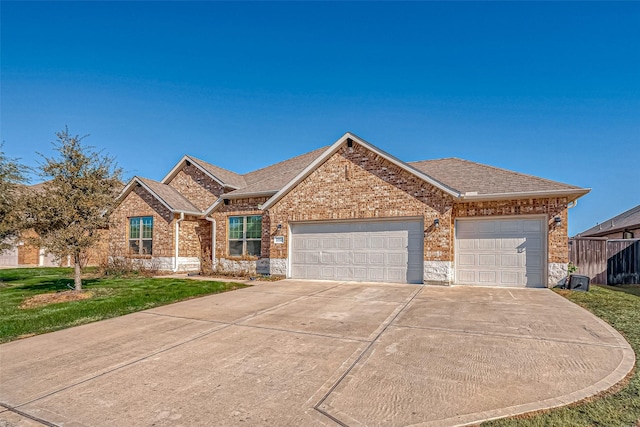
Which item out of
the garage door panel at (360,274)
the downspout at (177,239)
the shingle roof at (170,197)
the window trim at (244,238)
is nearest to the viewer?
the garage door panel at (360,274)

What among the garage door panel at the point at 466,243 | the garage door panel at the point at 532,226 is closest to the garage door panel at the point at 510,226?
the garage door panel at the point at 532,226

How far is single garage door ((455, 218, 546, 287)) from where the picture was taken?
1138cm

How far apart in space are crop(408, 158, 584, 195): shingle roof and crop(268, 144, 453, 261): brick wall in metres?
1.33

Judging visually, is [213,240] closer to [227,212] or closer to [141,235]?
[227,212]

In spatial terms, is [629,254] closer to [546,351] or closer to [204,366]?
[546,351]

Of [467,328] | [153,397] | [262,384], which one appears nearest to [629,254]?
[467,328]

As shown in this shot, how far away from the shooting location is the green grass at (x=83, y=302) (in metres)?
6.90

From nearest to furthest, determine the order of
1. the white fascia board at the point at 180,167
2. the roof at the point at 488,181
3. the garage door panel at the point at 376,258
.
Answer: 1. the roof at the point at 488,181
2. the garage door panel at the point at 376,258
3. the white fascia board at the point at 180,167

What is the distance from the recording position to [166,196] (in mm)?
17297

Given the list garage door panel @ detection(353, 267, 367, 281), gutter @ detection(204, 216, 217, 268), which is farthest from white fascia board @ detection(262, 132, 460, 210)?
garage door panel @ detection(353, 267, 367, 281)

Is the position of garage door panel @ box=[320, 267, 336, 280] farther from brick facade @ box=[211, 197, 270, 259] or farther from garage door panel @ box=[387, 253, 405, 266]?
brick facade @ box=[211, 197, 270, 259]

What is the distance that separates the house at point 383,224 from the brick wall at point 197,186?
61.6 inches

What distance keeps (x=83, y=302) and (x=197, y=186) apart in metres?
10.8

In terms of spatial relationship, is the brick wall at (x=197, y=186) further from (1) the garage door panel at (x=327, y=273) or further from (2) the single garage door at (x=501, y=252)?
(2) the single garage door at (x=501, y=252)
